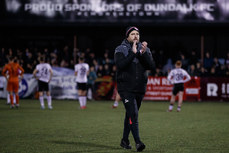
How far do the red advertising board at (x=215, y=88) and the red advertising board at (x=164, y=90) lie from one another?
334 mm

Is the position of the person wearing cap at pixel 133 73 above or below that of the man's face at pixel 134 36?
below

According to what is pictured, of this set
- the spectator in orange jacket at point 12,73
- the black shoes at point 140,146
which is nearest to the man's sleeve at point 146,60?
the black shoes at point 140,146

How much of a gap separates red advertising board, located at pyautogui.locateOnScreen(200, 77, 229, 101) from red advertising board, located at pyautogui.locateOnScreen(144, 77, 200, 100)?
13.2 inches

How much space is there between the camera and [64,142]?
939 cm

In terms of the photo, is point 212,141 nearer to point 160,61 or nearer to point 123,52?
point 123,52

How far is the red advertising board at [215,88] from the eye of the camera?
24.5 meters

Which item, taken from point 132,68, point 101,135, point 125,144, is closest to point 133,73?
point 132,68

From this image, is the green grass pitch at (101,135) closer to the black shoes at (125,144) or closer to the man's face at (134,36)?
the black shoes at (125,144)

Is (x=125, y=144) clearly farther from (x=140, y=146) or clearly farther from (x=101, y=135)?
(x=101, y=135)

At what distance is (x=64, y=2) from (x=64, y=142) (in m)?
21.1

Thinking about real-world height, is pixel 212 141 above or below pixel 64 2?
below

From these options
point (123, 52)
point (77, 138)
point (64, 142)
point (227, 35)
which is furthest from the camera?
point (227, 35)

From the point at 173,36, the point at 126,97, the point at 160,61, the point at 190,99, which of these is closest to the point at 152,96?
the point at 190,99

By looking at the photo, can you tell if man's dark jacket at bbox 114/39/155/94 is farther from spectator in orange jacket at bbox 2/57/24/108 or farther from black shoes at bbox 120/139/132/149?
spectator in orange jacket at bbox 2/57/24/108
